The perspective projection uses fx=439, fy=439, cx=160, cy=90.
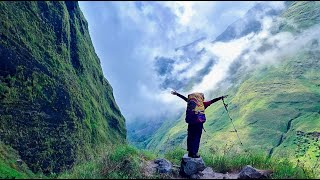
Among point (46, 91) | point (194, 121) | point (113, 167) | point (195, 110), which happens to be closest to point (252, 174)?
point (194, 121)

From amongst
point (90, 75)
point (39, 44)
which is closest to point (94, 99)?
point (90, 75)

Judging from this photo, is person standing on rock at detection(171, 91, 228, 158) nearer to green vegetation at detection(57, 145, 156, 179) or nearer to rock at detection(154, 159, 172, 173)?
rock at detection(154, 159, 172, 173)

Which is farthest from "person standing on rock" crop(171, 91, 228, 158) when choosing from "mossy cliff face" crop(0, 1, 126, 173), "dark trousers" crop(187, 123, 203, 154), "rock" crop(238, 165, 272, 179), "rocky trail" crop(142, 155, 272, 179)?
"mossy cliff face" crop(0, 1, 126, 173)

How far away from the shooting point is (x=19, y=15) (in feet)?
227

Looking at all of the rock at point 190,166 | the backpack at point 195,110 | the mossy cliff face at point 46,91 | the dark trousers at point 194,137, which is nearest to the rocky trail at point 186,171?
the rock at point 190,166

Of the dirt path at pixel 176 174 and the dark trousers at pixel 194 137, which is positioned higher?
the dark trousers at pixel 194 137

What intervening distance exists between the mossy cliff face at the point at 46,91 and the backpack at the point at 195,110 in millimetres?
31569

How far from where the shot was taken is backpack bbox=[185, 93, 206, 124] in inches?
858

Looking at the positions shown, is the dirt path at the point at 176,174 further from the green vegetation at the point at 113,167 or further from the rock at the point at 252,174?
the rock at the point at 252,174

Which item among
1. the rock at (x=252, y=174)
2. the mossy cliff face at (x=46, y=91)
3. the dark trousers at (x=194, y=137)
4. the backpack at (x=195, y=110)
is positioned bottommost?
the rock at (x=252, y=174)

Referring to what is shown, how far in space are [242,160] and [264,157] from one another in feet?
3.78

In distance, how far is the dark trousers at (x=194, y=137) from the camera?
2158cm

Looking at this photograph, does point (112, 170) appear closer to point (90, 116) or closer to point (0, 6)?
point (0, 6)

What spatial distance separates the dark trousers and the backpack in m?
0.27
